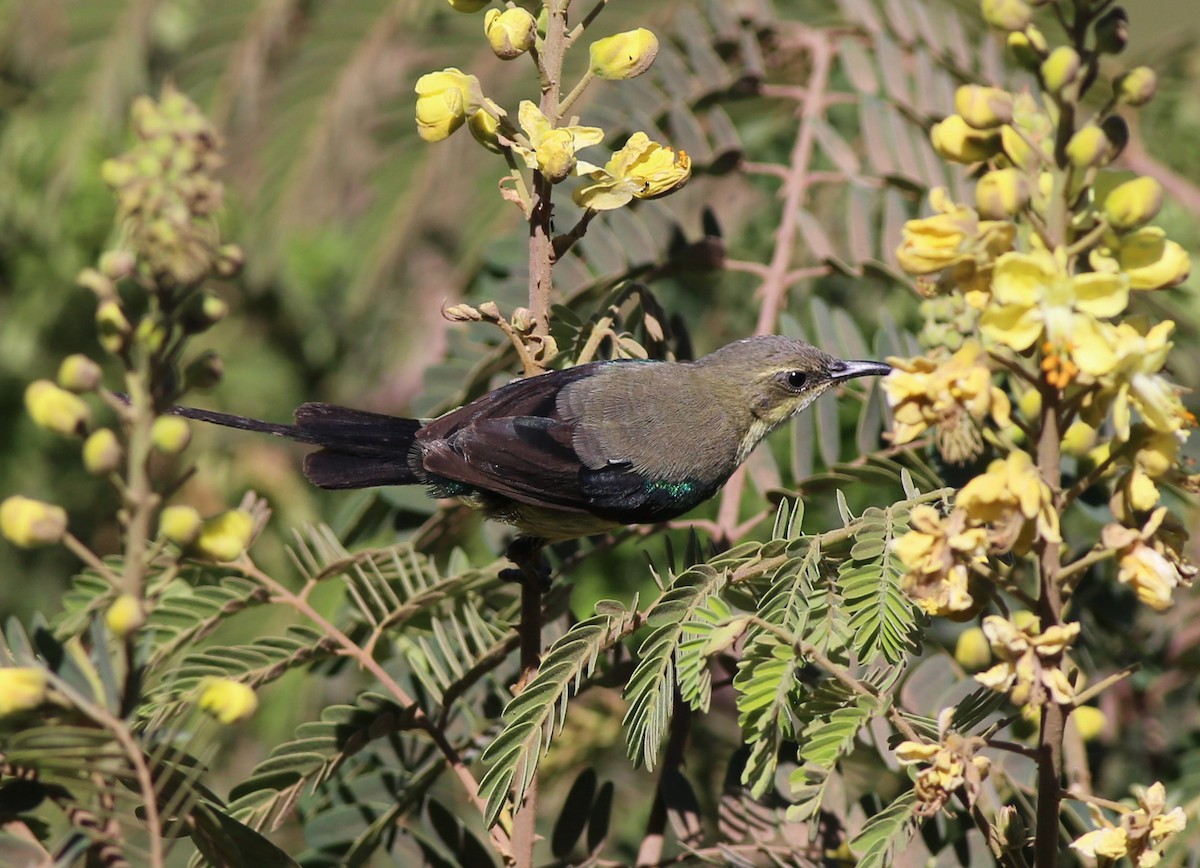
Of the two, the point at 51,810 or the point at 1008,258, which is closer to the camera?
the point at 1008,258

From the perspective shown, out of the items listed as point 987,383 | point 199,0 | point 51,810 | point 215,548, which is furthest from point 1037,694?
point 199,0

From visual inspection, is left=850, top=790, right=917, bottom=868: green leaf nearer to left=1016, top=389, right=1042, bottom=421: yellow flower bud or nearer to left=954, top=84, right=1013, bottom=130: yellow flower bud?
left=1016, top=389, right=1042, bottom=421: yellow flower bud

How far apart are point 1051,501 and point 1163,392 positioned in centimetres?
19

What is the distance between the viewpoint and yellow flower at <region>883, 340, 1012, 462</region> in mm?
1476

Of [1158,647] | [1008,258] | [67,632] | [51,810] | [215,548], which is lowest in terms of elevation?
[1158,647]

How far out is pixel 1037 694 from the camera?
57.0 inches

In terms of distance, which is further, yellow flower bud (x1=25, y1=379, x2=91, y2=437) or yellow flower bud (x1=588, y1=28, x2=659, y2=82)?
yellow flower bud (x1=588, y1=28, x2=659, y2=82)

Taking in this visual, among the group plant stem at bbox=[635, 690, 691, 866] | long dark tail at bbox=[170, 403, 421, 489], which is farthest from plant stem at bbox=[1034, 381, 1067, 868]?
long dark tail at bbox=[170, 403, 421, 489]

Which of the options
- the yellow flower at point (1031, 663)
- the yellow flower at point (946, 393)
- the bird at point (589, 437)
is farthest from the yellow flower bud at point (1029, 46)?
the bird at point (589, 437)

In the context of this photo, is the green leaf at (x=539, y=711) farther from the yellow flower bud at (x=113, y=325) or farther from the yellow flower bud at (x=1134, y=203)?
the yellow flower bud at (x=1134, y=203)

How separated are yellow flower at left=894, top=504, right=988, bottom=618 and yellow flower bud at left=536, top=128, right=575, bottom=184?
92 centimetres

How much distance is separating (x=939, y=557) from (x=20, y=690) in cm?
104

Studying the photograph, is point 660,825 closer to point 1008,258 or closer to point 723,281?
point 1008,258

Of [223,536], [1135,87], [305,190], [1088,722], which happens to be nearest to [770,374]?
[1088,722]
